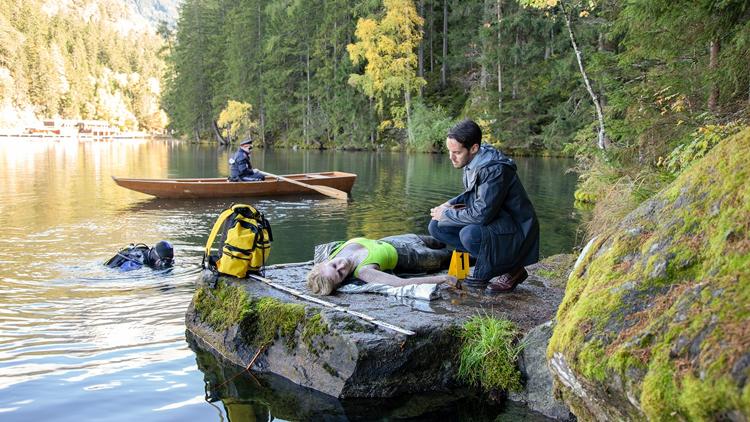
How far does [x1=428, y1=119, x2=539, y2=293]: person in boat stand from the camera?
4.48m

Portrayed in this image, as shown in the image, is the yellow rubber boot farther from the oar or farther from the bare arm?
the oar

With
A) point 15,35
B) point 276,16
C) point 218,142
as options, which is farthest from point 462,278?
point 15,35

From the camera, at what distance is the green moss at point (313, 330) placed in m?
4.05

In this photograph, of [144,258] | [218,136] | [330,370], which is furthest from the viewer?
[218,136]

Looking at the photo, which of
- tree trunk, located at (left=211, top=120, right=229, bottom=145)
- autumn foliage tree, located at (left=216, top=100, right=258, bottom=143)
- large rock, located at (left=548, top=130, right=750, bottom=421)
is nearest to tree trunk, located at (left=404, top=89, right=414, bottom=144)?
autumn foliage tree, located at (left=216, top=100, right=258, bottom=143)

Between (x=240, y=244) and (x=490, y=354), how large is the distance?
244 centimetres

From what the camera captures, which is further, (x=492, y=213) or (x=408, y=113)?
(x=408, y=113)

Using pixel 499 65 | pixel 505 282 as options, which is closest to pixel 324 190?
pixel 505 282

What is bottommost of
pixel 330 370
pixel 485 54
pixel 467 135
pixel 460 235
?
pixel 330 370

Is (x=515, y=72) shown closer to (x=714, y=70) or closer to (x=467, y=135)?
(x=714, y=70)

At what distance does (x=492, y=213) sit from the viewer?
14.8 feet

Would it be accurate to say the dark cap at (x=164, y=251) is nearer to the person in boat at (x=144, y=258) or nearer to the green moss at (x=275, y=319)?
the person in boat at (x=144, y=258)

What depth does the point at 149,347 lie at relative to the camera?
16.4 feet

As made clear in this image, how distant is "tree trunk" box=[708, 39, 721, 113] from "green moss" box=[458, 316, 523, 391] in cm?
424
